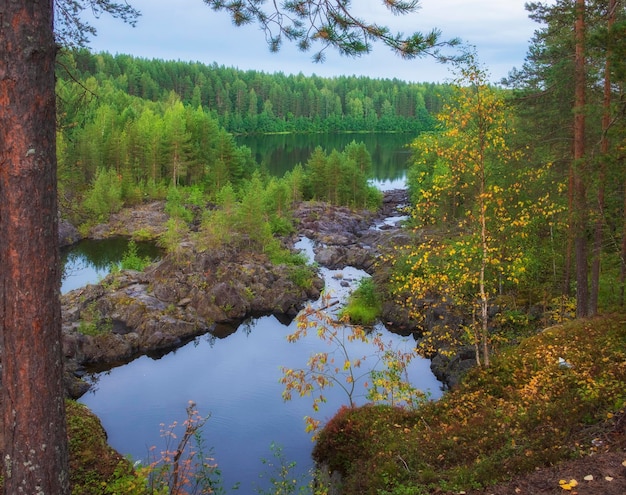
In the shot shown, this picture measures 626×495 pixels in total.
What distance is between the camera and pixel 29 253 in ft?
17.6

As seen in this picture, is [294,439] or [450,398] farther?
[294,439]

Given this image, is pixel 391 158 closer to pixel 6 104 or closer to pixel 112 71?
pixel 112 71

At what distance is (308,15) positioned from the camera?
7.80 meters

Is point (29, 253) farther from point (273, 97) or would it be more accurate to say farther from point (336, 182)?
point (273, 97)

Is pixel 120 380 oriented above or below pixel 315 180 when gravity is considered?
below

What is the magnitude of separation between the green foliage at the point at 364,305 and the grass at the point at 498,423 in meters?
14.6

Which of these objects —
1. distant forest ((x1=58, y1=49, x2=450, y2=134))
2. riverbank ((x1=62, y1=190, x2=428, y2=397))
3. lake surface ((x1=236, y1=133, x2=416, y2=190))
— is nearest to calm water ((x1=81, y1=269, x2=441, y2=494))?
riverbank ((x1=62, y1=190, x2=428, y2=397))

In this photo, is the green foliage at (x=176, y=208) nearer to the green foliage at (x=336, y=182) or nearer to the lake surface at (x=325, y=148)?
the green foliage at (x=336, y=182)

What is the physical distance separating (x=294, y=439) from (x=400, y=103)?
17338cm

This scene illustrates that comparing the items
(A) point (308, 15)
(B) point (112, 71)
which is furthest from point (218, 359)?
(B) point (112, 71)

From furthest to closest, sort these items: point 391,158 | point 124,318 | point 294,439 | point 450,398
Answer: point 391,158
point 124,318
point 294,439
point 450,398

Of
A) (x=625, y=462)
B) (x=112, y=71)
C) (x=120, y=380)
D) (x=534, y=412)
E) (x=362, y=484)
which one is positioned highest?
(x=112, y=71)

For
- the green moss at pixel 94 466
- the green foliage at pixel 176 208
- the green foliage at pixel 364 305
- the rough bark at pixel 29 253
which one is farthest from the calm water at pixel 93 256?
the rough bark at pixel 29 253

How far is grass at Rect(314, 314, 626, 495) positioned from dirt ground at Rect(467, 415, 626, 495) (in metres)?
0.34
